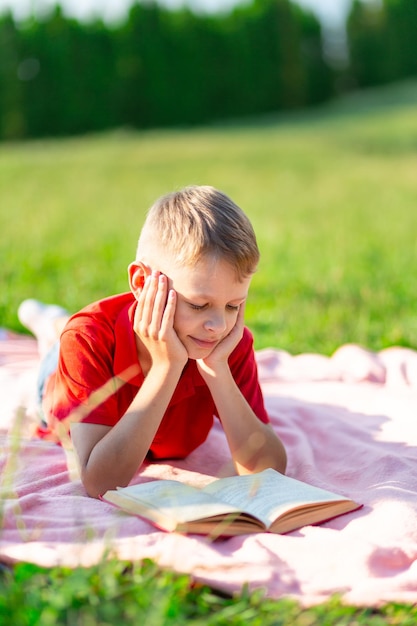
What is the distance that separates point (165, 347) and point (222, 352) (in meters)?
0.23

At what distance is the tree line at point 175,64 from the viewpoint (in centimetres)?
3003

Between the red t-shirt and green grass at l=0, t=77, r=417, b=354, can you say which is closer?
the red t-shirt

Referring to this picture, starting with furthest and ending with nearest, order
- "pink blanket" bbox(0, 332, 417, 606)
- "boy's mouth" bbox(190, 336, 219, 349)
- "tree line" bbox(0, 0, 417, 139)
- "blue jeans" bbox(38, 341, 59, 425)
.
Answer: "tree line" bbox(0, 0, 417, 139) < "blue jeans" bbox(38, 341, 59, 425) < "boy's mouth" bbox(190, 336, 219, 349) < "pink blanket" bbox(0, 332, 417, 606)

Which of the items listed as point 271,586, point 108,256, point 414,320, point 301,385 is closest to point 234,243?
point 271,586

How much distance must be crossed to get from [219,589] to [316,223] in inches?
340

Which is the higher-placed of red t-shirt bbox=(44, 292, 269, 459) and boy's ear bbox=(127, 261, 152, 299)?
boy's ear bbox=(127, 261, 152, 299)

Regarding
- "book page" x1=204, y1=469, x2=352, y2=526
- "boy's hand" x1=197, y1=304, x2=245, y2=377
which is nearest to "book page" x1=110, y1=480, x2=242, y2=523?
"book page" x1=204, y1=469, x2=352, y2=526

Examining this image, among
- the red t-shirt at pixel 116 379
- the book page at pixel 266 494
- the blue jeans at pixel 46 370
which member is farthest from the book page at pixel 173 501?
the blue jeans at pixel 46 370

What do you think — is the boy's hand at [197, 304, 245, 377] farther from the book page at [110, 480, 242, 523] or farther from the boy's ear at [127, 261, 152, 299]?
the book page at [110, 480, 242, 523]

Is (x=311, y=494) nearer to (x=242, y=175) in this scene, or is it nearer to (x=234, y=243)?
(x=234, y=243)

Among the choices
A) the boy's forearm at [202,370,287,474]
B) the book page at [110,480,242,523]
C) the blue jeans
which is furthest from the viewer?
the blue jeans

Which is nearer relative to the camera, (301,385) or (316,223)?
(301,385)

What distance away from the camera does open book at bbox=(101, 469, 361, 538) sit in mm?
2395

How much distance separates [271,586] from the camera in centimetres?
224
